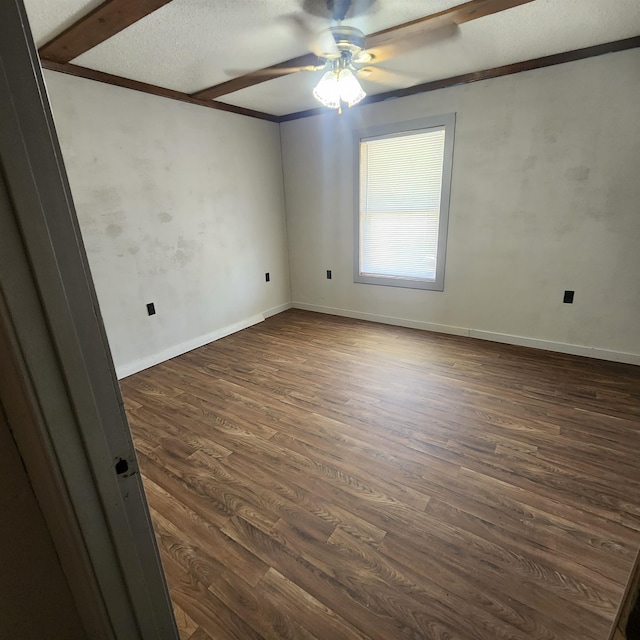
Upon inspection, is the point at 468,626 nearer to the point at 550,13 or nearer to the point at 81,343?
the point at 81,343

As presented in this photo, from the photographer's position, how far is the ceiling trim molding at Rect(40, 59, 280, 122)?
232 cm

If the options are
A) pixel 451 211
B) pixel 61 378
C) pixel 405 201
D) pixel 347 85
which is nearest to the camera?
pixel 61 378

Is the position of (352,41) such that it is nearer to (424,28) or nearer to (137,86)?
(424,28)

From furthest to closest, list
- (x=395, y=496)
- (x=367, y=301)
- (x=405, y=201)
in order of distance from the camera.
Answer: (x=367, y=301) → (x=405, y=201) → (x=395, y=496)

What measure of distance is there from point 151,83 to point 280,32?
4.49ft

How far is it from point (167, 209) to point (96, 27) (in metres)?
1.36

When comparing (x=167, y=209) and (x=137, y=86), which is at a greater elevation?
(x=137, y=86)

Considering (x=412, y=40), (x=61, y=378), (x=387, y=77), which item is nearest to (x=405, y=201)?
(x=387, y=77)

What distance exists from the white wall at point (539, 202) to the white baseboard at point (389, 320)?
0.02 metres

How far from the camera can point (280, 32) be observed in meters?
2.00

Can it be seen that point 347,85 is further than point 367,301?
No

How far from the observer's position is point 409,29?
78.7 inches

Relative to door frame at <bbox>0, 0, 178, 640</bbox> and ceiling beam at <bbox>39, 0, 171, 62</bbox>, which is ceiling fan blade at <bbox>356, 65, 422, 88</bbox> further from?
door frame at <bbox>0, 0, 178, 640</bbox>

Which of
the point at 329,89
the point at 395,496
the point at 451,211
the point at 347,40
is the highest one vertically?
the point at 347,40
